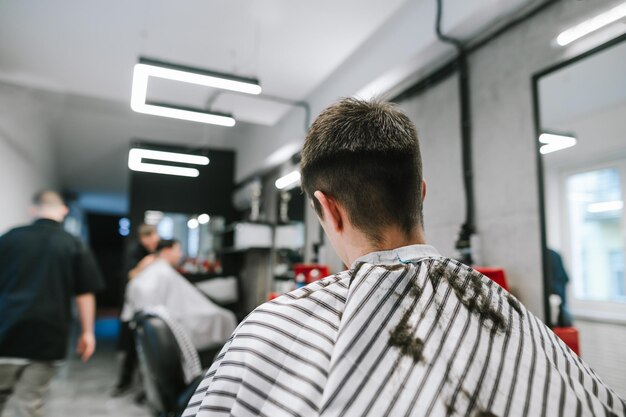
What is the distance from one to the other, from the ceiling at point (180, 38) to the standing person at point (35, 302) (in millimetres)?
1812

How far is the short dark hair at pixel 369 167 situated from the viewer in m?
0.74

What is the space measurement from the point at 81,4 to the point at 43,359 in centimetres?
266

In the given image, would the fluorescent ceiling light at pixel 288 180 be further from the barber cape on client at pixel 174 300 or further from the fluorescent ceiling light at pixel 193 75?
the fluorescent ceiling light at pixel 193 75

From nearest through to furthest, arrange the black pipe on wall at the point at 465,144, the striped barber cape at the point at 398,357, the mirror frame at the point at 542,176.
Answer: the striped barber cape at the point at 398,357 → the mirror frame at the point at 542,176 → the black pipe on wall at the point at 465,144

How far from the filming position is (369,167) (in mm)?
733

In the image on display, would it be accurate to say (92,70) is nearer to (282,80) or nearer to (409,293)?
(282,80)

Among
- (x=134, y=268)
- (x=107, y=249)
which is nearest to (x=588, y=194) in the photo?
(x=134, y=268)

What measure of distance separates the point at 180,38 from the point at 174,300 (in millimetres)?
2545

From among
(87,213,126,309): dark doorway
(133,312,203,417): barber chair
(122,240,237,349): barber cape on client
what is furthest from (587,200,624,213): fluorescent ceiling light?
(87,213,126,309): dark doorway

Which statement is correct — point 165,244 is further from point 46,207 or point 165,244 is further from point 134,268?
point 46,207

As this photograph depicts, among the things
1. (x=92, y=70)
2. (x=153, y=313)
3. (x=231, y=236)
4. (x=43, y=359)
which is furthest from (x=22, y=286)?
(x=231, y=236)

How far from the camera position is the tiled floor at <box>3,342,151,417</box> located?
3365 millimetres

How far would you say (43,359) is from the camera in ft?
7.53

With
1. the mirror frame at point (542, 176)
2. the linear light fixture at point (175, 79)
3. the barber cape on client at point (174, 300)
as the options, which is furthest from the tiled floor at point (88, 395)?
the mirror frame at point (542, 176)
